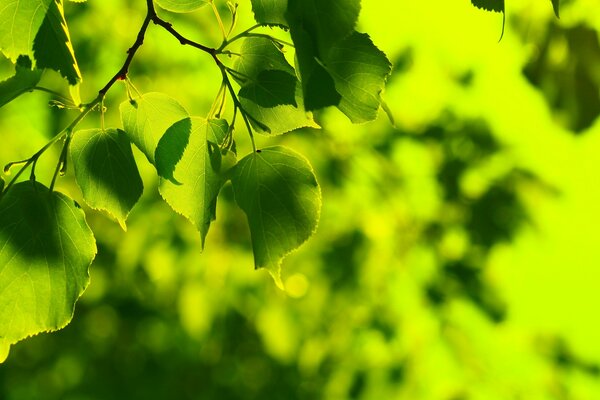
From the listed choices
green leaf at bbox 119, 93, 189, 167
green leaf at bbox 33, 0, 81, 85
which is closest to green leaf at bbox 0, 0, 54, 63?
green leaf at bbox 33, 0, 81, 85

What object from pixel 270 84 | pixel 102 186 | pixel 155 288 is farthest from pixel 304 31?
pixel 155 288

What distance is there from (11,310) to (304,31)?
0.36m

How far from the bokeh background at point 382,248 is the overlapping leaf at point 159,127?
1.89 meters

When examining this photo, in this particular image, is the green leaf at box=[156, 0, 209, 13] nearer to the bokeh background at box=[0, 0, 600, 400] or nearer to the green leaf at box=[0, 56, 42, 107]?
the green leaf at box=[0, 56, 42, 107]

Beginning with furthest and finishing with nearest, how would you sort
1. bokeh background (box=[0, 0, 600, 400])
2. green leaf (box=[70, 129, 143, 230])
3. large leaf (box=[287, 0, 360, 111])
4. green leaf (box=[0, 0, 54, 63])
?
bokeh background (box=[0, 0, 600, 400]) < green leaf (box=[70, 129, 143, 230]) < green leaf (box=[0, 0, 54, 63]) < large leaf (box=[287, 0, 360, 111])

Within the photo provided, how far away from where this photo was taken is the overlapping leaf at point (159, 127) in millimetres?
575

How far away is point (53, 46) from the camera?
527 mm

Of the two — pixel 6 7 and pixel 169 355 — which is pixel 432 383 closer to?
pixel 169 355

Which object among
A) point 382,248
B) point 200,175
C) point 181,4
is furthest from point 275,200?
point 382,248

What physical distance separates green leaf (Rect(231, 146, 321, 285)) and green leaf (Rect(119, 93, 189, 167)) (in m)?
0.07

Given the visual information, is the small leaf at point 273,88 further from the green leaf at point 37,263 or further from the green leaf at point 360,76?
the green leaf at point 37,263

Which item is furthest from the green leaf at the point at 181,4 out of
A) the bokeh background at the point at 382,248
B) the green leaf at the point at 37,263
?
the bokeh background at the point at 382,248

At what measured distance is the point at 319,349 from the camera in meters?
2.75

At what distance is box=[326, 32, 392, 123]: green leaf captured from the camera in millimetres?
535
